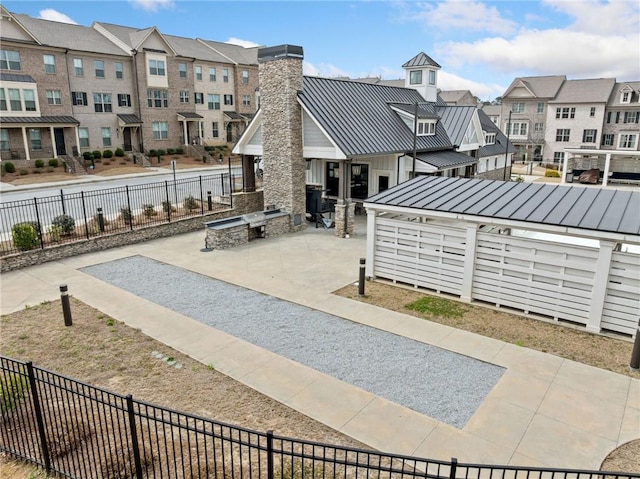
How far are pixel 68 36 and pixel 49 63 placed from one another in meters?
4.10

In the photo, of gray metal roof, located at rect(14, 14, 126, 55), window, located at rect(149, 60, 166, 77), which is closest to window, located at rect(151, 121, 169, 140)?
window, located at rect(149, 60, 166, 77)

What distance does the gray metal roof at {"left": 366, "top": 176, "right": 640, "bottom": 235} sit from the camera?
10.8 meters

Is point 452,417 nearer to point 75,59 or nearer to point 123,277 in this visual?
point 123,277

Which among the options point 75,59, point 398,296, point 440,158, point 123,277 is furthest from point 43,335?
point 75,59

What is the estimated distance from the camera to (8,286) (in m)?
14.0

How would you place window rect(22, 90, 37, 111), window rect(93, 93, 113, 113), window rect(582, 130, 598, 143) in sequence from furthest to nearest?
window rect(582, 130, 598, 143) → window rect(93, 93, 113, 113) → window rect(22, 90, 37, 111)

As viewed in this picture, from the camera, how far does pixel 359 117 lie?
76.1ft

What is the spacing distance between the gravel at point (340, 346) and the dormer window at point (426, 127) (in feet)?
55.2

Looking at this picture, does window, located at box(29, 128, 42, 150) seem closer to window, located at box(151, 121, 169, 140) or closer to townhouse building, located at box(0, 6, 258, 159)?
townhouse building, located at box(0, 6, 258, 159)

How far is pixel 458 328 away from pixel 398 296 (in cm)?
239

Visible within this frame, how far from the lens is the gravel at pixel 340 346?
27.6ft

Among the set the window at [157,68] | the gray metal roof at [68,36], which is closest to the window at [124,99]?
the window at [157,68]

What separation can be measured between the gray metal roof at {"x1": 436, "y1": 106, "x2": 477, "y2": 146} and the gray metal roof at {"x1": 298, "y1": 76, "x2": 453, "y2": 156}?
1.61 m

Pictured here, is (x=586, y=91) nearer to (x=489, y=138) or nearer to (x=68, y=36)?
(x=489, y=138)
